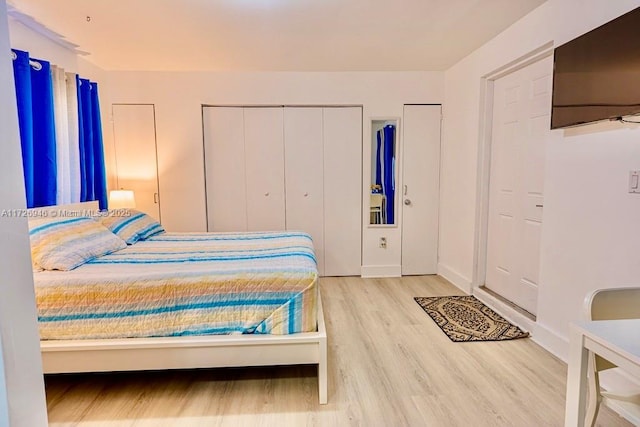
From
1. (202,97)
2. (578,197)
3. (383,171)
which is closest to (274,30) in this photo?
(202,97)

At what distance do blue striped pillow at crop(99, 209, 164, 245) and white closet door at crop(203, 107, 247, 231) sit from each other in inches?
32.3

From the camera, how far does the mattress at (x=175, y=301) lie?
72.8 inches

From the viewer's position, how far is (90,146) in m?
3.27

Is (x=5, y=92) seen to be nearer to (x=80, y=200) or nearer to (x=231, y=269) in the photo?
(x=231, y=269)

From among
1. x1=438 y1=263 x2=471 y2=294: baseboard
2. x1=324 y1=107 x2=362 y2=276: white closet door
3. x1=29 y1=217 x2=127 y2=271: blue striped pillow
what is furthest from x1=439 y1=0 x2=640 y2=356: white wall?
x1=29 y1=217 x2=127 y2=271: blue striped pillow

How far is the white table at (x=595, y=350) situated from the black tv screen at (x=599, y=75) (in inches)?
42.2

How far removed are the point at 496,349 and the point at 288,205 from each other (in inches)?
100

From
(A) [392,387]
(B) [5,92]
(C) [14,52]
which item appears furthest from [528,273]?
(C) [14,52]

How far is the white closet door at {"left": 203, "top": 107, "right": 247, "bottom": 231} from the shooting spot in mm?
3980

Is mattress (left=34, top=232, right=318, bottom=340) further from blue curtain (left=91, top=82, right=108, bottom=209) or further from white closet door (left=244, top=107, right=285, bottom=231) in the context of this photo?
white closet door (left=244, top=107, right=285, bottom=231)

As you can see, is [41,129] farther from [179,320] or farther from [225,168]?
[179,320]

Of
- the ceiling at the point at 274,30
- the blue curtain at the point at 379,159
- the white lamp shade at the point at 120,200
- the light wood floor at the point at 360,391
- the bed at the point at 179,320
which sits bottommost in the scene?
the light wood floor at the point at 360,391

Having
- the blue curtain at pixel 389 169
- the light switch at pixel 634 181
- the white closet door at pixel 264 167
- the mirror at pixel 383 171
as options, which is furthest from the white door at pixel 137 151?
the light switch at pixel 634 181

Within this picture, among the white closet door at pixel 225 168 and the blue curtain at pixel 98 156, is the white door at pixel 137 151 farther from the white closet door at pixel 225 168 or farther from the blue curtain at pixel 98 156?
the white closet door at pixel 225 168
